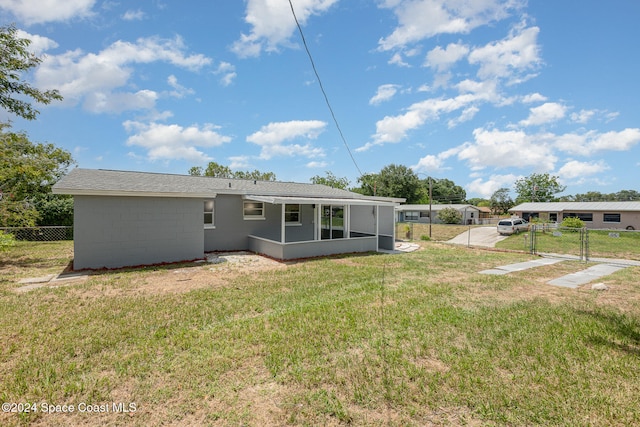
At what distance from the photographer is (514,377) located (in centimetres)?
342

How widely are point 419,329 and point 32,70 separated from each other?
18325mm

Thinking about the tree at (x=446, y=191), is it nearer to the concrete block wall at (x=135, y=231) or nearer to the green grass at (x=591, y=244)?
the green grass at (x=591, y=244)

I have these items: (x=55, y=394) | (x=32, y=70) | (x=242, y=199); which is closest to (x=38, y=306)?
(x=55, y=394)

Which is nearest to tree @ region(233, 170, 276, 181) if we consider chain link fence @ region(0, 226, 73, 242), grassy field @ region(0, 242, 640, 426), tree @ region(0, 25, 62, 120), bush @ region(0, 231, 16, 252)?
chain link fence @ region(0, 226, 73, 242)

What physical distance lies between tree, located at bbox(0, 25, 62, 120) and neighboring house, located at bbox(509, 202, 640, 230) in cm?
4699

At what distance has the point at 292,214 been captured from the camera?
49.6ft

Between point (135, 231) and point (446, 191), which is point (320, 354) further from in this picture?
point (446, 191)

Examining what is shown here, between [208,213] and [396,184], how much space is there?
1642 inches

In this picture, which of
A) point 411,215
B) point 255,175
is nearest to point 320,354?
point 411,215

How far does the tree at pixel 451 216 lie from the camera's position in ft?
119

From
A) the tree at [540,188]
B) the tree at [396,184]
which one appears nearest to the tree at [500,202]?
the tree at [540,188]

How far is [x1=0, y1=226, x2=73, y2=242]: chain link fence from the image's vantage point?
1595cm

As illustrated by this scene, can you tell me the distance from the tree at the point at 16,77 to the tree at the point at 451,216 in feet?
123

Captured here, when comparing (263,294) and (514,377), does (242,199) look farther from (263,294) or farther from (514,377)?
(514,377)
